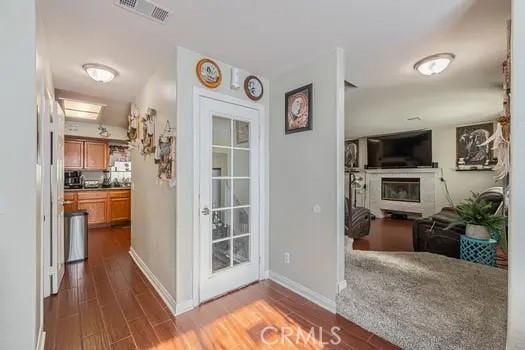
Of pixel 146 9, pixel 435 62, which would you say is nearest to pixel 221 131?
pixel 146 9

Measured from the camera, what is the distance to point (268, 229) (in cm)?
283

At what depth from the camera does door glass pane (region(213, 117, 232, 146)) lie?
2387mm

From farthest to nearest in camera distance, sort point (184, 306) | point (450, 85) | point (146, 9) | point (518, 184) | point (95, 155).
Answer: point (95, 155) → point (450, 85) → point (184, 306) → point (146, 9) → point (518, 184)

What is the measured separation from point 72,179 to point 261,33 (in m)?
5.61

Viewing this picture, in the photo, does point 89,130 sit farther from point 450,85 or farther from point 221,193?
point 450,85

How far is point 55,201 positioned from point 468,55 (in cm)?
443

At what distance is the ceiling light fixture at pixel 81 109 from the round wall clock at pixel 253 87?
2.82m


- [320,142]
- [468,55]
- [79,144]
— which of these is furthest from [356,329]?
[79,144]

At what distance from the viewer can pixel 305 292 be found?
92.9 inches

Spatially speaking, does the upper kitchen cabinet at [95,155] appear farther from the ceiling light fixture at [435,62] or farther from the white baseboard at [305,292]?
the ceiling light fixture at [435,62]

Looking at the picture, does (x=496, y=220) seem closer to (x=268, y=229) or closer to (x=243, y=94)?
(x=268, y=229)

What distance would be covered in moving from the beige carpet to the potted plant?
15.3 inches

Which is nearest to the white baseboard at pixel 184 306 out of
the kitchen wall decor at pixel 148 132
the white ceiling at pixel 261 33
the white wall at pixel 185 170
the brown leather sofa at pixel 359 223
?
the white wall at pixel 185 170

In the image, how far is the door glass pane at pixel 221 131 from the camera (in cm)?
239
